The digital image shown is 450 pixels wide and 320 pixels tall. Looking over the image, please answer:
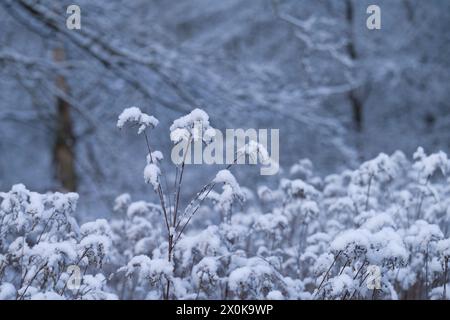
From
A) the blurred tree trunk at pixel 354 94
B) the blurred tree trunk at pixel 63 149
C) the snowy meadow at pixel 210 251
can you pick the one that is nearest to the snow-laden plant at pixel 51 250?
the snowy meadow at pixel 210 251

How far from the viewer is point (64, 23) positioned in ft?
15.1

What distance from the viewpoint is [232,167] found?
5.82 meters

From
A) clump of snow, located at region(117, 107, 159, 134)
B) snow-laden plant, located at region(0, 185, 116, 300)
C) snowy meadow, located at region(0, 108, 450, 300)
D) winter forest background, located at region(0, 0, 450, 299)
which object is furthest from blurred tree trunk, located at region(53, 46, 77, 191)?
clump of snow, located at region(117, 107, 159, 134)

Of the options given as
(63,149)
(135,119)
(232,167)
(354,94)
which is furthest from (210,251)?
(354,94)

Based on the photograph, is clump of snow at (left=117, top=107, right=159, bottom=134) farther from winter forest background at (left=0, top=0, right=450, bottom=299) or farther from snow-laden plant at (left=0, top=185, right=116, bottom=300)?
snow-laden plant at (left=0, top=185, right=116, bottom=300)

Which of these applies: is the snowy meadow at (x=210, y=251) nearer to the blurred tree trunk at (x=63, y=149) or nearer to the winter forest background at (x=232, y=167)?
the winter forest background at (x=232, y=167)

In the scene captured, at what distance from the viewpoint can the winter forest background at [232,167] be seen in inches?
105

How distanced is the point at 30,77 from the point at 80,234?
2717 mm

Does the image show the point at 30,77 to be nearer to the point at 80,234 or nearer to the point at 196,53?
the point at 196,53

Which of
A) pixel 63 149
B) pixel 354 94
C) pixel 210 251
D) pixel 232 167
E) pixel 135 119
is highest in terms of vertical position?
pixel 354 94

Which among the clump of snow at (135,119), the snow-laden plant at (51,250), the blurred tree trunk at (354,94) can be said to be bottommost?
the snow-laden plant at (51,250)

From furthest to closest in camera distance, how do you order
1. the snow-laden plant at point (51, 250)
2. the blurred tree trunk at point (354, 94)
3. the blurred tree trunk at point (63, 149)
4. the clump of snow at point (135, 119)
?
the blurred tree trunk at point (354, 94) → the blurred tree trunk at point (63, 149) → the clump of snow at point (135, 119) → the snow-laden plant at point (51, 250)

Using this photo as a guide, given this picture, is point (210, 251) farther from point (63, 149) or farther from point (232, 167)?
point (63, 149)

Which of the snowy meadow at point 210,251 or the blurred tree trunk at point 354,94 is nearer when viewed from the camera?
the snowy meadow at point 210,251
